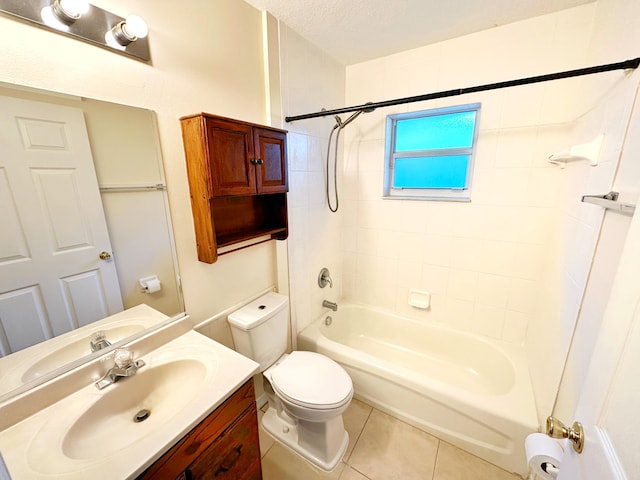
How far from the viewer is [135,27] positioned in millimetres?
881

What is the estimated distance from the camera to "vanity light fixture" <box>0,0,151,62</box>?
2.46 ft

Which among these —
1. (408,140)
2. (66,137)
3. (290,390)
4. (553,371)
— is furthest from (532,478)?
(66,137)

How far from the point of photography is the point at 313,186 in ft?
6.30

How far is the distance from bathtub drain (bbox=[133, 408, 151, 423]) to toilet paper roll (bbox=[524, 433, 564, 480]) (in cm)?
126

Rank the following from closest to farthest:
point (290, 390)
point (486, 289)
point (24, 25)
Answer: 1. point (24, 25)
2. point (290, 390)
3. point (486, 289)

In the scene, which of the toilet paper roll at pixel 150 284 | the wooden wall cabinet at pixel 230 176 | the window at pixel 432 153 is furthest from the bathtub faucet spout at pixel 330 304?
the toilet paper roll at pixel 150 284

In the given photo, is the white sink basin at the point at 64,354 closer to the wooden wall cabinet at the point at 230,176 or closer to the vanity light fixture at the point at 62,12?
the wooden wall cabinet at the point at 230,176

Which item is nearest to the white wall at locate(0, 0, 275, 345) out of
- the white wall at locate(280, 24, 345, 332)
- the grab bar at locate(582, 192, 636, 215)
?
the white wall at locate(280, 24, 345, 332)

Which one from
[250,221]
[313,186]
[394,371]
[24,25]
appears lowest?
[394,371]

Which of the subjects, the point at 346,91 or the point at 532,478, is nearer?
the point at 532,478

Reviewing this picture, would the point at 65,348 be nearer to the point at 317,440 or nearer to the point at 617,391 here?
the point at 317,440

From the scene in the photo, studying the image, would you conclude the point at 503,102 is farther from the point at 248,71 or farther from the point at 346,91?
the point at 248,71

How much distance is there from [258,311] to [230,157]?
85 centimetres

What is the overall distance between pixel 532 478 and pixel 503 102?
6.85 ft
